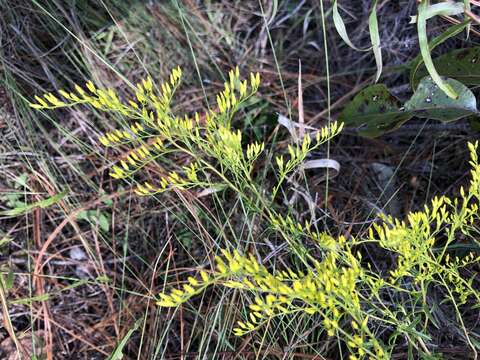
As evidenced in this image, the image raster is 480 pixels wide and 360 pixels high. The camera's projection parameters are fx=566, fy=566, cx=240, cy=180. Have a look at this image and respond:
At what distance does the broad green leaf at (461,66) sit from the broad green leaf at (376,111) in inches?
3.2

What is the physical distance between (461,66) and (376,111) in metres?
0.22

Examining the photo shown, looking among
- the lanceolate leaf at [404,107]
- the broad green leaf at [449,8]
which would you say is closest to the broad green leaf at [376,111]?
the lanceolate leaf at [404,107]

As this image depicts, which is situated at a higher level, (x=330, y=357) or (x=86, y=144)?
(x=86, y=144)

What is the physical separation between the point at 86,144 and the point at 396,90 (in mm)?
901

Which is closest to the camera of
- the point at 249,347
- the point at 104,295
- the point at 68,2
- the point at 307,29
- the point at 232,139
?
the point at 232,139

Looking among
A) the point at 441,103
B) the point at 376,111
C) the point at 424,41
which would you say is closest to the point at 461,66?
the point at 441,103

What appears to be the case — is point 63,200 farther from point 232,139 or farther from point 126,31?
point 232,139

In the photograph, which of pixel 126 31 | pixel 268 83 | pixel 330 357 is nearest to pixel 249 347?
pixel 330 357

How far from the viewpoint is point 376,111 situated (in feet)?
4.56

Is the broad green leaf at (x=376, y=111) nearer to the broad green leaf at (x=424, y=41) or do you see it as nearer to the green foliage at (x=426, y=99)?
the green foliage at (x=426, y=99)

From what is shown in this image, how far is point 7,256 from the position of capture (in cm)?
159

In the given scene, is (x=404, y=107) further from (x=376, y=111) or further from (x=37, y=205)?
(x=37, y=205)

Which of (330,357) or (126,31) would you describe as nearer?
(330,357)

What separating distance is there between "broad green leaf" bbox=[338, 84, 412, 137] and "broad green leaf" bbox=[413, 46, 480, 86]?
0.27ft
